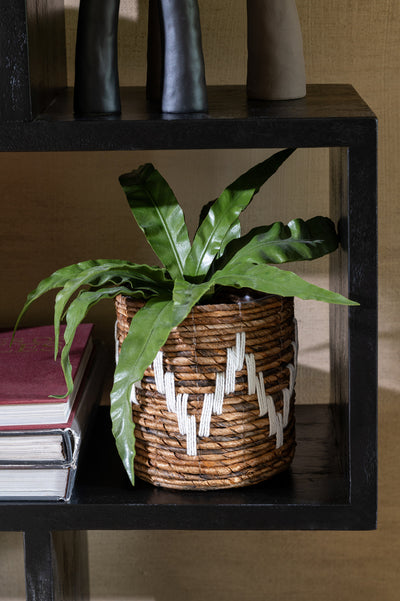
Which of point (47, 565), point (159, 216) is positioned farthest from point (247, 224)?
point (47, 565)

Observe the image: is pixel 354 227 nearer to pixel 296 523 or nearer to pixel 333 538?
pixel 296 523

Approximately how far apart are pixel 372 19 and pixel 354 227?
458mm

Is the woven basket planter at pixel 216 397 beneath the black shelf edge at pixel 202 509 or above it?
above

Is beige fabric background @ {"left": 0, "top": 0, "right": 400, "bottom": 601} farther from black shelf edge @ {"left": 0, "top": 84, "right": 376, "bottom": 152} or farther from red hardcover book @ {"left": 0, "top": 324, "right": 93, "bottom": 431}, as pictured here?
black shelf edge @ {"left": 0, "top": 84, "right": 376, "bottom": 152}

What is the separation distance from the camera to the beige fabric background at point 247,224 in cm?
113

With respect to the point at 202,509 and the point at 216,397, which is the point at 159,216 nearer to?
the point at 216,397

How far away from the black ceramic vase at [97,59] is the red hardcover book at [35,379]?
1.01 feet

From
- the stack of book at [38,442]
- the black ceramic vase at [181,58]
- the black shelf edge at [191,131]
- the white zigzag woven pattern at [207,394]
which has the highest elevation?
the black ceramic vase at [181,58]

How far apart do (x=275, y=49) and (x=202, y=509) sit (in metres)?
→ 0.52

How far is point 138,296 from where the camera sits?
892 millimetres

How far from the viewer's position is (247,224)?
1184 millimetres

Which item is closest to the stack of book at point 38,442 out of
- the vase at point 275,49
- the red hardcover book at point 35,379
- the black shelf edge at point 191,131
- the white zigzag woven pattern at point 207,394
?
the red hardcover book at point 35,379

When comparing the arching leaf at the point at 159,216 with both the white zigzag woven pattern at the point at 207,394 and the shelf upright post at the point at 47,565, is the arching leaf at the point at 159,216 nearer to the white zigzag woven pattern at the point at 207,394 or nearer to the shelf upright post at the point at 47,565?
the white zigzag woven pattern at the point at 207,394

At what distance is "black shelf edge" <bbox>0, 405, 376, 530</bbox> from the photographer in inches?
34.2
